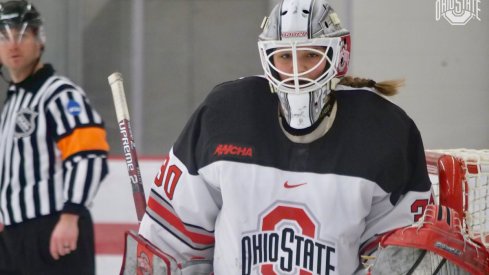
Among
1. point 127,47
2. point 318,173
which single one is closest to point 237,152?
point 318,173

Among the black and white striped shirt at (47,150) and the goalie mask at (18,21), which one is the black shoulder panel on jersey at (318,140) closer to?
the black and white striped shirt at (47,150)

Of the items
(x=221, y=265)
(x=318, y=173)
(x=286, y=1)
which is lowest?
(x=221, y=265)

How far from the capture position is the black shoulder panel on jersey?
196cm

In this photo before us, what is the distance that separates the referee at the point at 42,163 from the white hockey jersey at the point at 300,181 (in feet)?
3.66

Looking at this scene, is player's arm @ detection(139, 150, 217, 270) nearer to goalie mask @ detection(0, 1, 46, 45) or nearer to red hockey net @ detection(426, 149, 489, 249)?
red hockey net @ detection(426, 149, 489, 249)

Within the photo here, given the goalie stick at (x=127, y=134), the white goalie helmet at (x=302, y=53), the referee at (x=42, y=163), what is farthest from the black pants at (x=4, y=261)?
the white goalie helmet at (x=302, y=53)

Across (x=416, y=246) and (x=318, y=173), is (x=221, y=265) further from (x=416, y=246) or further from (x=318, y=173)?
(x=416, y=246)

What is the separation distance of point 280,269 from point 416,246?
0.29 meters

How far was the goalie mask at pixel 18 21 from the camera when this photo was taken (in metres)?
3.26

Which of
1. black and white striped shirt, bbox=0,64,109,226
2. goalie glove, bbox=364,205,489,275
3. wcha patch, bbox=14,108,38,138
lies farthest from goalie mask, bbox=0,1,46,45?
goalie glove, bbox=364,205,489,275

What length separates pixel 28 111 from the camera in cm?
313

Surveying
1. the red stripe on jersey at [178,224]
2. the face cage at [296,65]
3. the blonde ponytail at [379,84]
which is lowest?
the red stripe on jersey at [178,224]

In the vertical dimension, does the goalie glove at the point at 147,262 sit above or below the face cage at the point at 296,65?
below

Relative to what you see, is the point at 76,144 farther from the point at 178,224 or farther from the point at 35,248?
the point at 178,224
